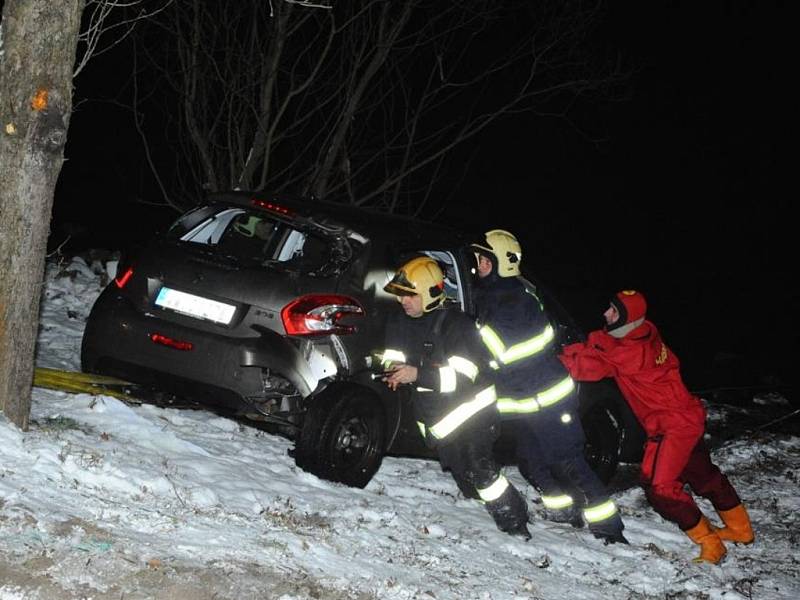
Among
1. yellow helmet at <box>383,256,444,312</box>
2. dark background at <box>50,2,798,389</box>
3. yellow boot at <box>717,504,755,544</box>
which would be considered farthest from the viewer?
dark background at <box>50,2,798,389</box>

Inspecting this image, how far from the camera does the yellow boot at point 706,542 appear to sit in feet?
20.8

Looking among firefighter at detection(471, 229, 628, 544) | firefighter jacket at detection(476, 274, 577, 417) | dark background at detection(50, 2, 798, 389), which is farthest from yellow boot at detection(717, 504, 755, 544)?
dark background at detection(50, 2, 798, 389)

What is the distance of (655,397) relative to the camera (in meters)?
6.48

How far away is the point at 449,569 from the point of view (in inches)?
210

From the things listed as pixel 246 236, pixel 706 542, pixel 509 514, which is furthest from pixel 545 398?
pixel 246 236

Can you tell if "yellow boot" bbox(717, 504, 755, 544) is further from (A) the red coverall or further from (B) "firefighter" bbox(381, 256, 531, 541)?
(B) "firefighter" bbox(381, 256, 531, 541)

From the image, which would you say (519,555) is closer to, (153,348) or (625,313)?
(625,313)

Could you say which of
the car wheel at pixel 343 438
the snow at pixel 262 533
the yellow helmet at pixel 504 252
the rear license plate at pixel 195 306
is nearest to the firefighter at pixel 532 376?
the yellow helmet at pixel 504 252

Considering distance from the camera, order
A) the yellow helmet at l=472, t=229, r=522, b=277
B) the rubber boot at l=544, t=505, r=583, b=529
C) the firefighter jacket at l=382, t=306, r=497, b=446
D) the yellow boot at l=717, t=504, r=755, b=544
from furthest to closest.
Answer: the yellow boot at l=717, t=504, r=755, b=544, the rubber boot at l=544, t=505, r=583, b=529, the yellow helmet at l=472, t=229, r=522, b=277, the firefighter jacket at l=382, t=306, r=497, b=446

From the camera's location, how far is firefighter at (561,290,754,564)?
6352mm

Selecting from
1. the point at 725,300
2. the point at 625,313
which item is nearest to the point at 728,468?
the point at 625,313

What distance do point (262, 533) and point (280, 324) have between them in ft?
4.27

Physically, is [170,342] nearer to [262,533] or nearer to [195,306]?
[195,306]

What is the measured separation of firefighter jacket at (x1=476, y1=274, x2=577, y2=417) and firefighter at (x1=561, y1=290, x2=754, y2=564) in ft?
0.64
